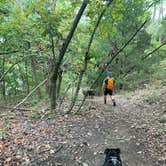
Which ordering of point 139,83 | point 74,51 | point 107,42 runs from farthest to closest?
point 139,83
point 107,42
point 74,51

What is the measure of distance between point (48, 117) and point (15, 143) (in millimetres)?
2490

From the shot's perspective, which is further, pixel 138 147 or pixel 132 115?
pixel 132 115

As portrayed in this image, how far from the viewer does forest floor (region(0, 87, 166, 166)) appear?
5.41 m

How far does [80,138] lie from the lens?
21.6ft

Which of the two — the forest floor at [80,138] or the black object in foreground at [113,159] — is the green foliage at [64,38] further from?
the black object in foreground at [113,159]

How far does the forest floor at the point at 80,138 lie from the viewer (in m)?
5.41

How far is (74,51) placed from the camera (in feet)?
33.9

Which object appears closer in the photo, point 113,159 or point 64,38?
point 113,159

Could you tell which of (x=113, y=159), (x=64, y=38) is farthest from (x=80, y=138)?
(x=64, y=38)

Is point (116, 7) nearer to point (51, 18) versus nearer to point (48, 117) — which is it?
point (51, 18)

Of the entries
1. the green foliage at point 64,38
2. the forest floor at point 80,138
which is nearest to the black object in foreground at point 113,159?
the forest floor at point 80,138

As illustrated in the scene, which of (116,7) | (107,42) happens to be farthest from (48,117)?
(107,42)

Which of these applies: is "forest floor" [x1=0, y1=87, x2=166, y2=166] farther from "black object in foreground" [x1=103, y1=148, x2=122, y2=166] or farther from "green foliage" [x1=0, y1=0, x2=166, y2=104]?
"green foliage" [x1=0, y1=0, x2=166, y2=104]

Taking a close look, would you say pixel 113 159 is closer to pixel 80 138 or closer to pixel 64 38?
pixel 80 138
